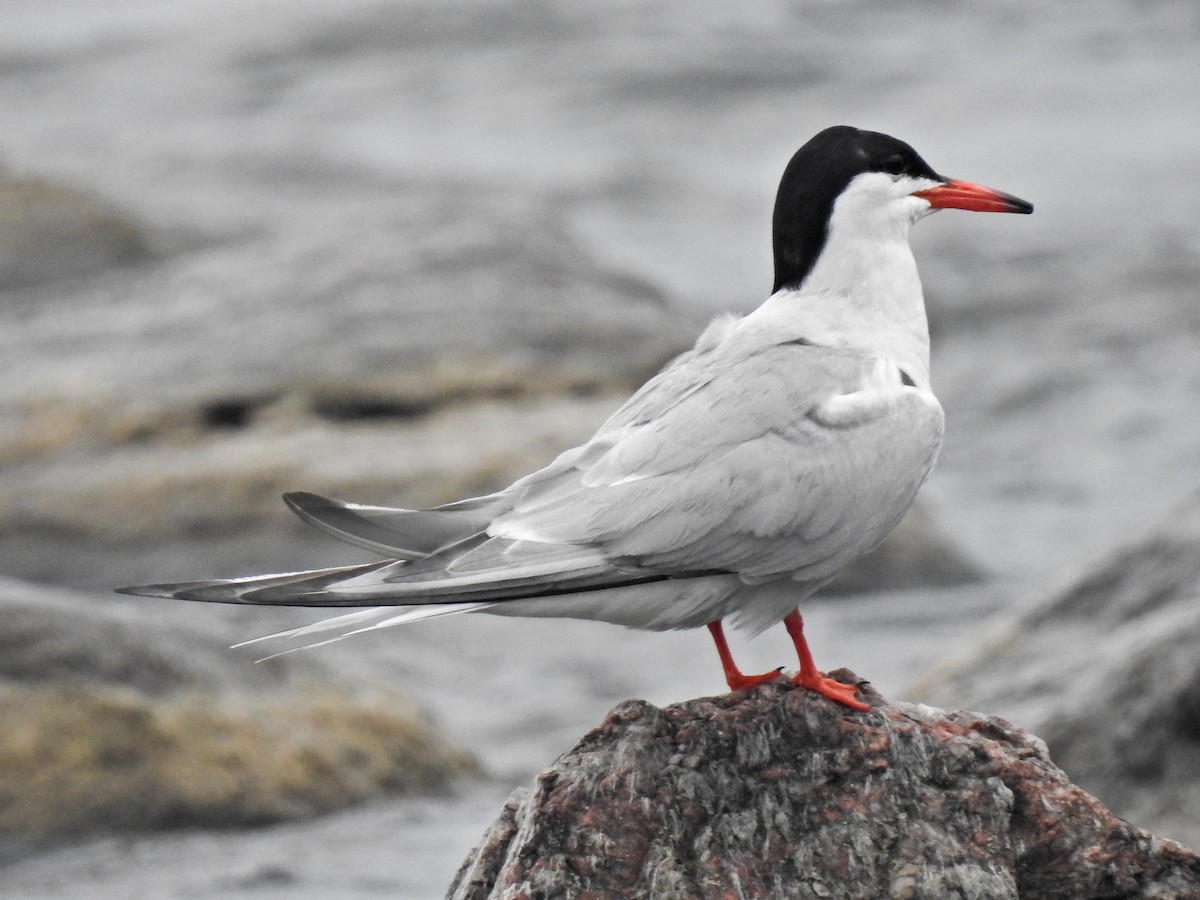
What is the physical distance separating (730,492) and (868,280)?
978 mm

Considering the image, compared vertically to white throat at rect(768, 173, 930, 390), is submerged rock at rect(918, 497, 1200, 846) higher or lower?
lower

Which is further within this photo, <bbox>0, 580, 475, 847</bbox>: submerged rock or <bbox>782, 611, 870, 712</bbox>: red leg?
<bbox>0, 580, 475, 847</bbox>: submerged rock

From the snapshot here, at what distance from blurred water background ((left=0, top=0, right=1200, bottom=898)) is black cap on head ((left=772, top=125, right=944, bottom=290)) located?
332 centimetres

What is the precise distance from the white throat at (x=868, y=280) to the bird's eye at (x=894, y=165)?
25mm

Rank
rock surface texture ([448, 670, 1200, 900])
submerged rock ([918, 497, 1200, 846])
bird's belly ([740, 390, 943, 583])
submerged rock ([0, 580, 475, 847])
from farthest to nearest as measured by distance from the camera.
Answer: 1. submerged rock ([0, 580, 475, 847])
2. submerged rock ([918, 497, 1200, 846])
3. bird's belly ([740, 390, 943, 583])
4. rock surface texture ([448, 670, 1200, 900])

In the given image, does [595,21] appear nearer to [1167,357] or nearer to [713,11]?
[713,11]

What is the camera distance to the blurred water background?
33.3 feet

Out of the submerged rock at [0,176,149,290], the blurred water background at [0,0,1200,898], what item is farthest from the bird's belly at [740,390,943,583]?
the submerged rock at [0,176,149,290]

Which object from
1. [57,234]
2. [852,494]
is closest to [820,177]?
[852,494]

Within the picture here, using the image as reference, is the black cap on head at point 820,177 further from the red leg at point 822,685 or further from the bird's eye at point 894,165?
the red leg at point 822,685

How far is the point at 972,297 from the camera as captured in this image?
725 inches

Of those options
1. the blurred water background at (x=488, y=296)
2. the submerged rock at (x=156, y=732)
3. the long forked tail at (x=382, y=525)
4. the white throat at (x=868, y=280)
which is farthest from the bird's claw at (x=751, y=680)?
the submerged rock at (x=156, y=732)

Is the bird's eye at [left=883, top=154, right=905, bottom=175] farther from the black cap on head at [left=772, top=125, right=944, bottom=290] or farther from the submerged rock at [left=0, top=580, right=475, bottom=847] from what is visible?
the submerged rock at [left=0, top=580, right=475, bottom=847]

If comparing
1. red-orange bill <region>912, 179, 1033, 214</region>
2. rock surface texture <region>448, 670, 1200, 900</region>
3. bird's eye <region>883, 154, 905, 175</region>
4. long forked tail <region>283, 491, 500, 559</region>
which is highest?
bird's eye <region>883, 154, 905, 175</region>
